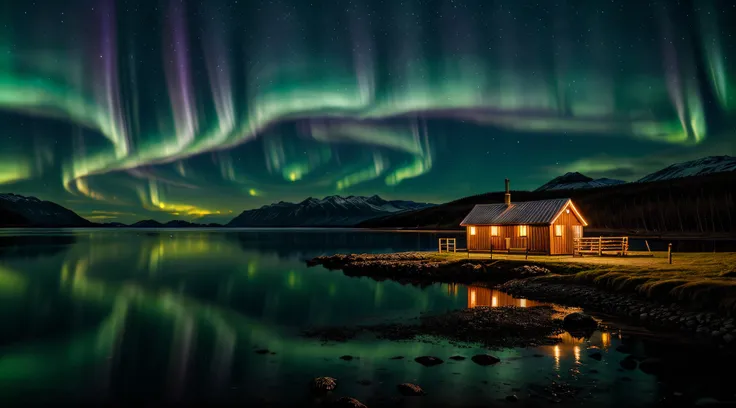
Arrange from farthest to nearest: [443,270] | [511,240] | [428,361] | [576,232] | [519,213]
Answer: [511,240]
[519,213]
[576,232]
[443,270]
[428,361]

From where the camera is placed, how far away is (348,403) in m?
13.5

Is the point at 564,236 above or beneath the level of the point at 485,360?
above

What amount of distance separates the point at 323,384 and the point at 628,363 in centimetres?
1056

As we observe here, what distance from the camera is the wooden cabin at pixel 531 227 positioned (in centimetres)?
4703

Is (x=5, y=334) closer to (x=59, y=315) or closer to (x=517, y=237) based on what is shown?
(x=59, y=315)

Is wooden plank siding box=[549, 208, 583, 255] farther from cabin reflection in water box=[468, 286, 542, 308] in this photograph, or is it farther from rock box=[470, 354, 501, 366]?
rock box=[470, 354, 501, 366]

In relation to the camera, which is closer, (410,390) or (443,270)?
(410,390)

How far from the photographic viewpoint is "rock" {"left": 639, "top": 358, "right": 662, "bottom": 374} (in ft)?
54.4

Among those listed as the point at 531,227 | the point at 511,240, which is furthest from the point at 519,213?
the point at 511,240

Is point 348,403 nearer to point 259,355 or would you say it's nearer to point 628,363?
point 259,355

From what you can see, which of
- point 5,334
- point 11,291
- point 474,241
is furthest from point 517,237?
point 11,291

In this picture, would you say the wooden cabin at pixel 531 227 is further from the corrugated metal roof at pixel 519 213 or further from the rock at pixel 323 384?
the rock at pixel 323 384

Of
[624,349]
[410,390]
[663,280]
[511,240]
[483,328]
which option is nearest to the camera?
[410,390]

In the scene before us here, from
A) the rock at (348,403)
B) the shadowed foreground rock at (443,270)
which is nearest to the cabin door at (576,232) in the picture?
the shadowed foreground rock at (443,270)
